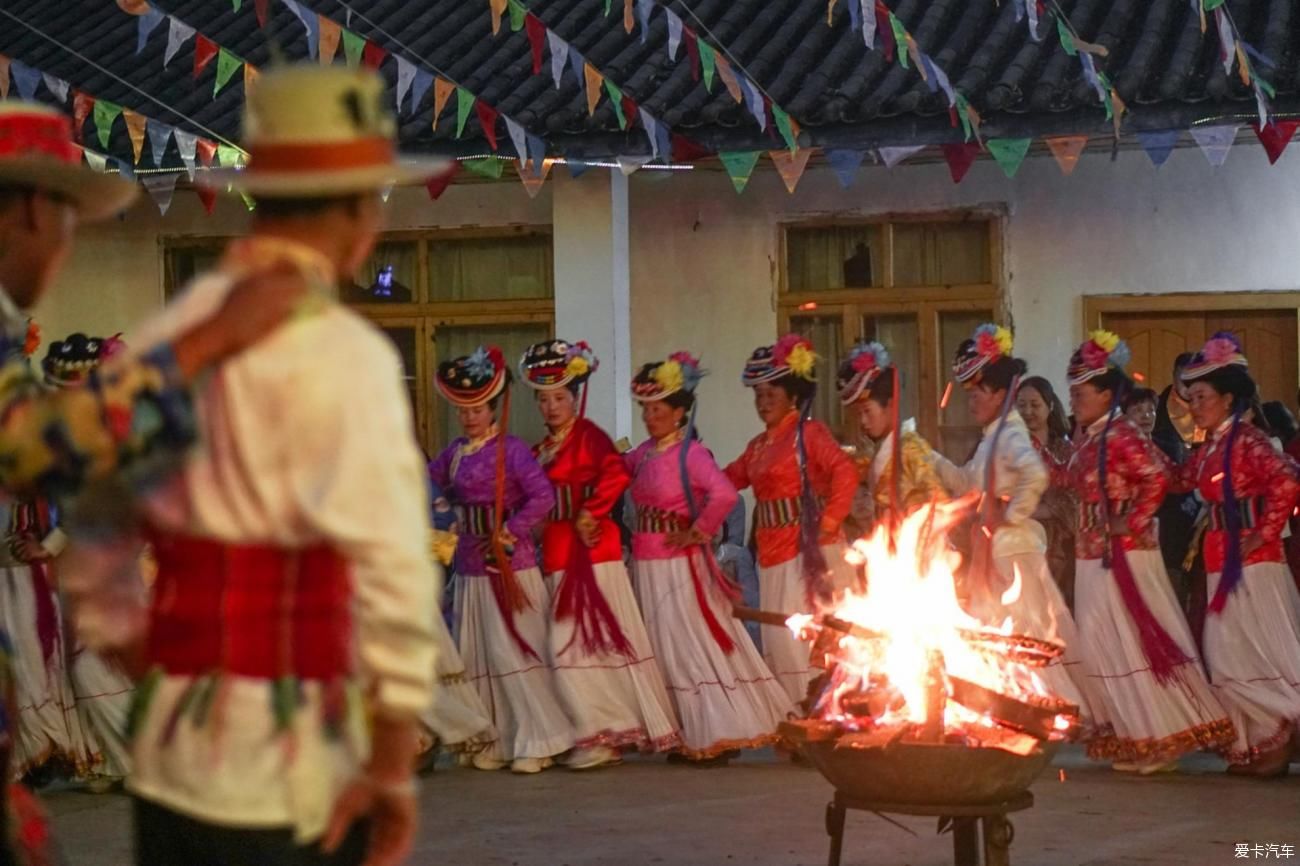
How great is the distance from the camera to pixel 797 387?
9.27 metres

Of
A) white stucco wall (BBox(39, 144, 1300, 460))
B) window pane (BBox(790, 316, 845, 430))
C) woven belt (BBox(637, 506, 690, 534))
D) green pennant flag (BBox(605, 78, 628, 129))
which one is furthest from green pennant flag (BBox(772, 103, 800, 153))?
woven belt (BBox(637, 506, 690, 534))

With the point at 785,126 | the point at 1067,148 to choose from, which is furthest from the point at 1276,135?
the point at 785,126

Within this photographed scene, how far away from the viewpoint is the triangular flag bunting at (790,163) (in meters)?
11.0

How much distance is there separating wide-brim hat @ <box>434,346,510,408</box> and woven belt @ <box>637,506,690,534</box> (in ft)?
2.84

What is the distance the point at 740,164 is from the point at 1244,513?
13.1ft

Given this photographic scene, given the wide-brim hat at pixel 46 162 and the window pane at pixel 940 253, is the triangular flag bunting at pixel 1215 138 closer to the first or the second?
the window pane at pixel 940 253

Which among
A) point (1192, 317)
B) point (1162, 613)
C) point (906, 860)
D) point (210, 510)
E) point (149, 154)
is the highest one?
point (149, 154)

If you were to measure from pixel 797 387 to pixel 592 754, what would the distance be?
190 centimetres

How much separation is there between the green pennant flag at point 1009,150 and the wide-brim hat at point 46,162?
7.83m

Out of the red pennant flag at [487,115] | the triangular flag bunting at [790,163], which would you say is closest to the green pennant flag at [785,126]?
the triangular flag bunting at [790,163]

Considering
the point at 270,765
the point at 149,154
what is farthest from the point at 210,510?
the point at 149,154

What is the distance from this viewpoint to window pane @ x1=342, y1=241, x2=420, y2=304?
A: 1334 centimetres

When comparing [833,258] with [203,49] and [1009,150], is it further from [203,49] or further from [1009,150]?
[203,49]

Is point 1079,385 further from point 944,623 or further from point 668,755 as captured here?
point 944,623
